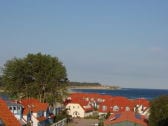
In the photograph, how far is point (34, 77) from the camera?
299ft

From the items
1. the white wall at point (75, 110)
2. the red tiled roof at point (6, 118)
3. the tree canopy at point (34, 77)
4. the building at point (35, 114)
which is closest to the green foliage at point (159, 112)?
the building at point (35, 114)

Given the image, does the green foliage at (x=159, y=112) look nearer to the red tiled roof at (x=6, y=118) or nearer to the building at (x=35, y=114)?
the building at (x=35, y=114)

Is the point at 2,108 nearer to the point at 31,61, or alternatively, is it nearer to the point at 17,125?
the point at 17,125

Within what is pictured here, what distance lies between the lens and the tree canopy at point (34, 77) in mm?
90125

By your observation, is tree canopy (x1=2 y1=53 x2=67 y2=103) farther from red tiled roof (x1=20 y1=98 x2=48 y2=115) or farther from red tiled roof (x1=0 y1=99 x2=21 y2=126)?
red tiled roof (x1=0 y1=99 x2=21 y2=126)

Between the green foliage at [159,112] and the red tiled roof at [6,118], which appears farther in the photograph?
the green foliage at [159,112]

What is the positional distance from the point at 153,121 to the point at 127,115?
6.65 meters

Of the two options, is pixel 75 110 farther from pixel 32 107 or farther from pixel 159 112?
pixel 159 112

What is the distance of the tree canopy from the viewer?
90.1m

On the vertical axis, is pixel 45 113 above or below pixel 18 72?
below

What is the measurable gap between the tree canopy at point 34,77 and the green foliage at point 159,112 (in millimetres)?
31674

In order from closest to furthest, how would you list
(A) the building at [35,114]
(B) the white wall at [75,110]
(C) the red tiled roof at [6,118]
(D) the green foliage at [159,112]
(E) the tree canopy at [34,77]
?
(C) the red tiled roof at [6,118] → (D) the green foliage at [159,112] → (A) the building at [35,114] → (E) the tree canopy at [34,77] → (B) the white wall at [75,110]

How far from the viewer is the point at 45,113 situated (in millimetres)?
73688

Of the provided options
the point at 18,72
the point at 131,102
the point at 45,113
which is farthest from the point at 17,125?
the point at 131,102
